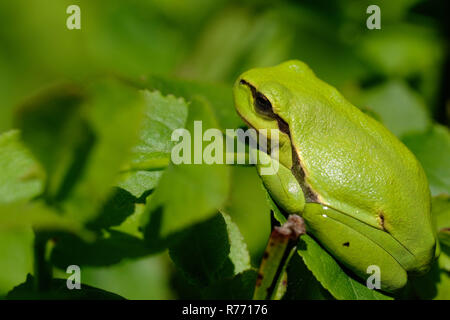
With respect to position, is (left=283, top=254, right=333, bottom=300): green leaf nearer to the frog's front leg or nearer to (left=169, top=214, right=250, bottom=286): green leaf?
(left=169, top=214, right=250, bottom=286): green leaf

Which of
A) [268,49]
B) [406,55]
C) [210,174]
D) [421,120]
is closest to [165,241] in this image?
[210,174]

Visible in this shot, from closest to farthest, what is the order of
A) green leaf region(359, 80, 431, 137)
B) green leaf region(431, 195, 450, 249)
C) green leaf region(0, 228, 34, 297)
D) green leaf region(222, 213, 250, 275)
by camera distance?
green leaf region(222, 213, 250, 275)
green leaf region(0, 228, 34, 297)
green leaf region(431, 195, 450, 249)
green leaf region(359, 80, 431, 137)

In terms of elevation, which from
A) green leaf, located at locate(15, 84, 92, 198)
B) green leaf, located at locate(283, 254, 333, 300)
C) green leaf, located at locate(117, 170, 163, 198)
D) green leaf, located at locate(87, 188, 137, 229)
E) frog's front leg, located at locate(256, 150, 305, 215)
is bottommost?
green leaf, located at locate(283, 254, 333, 300)

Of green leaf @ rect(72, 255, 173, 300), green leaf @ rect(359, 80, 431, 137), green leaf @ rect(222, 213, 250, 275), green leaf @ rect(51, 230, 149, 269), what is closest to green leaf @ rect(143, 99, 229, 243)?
green leaf @ rect(51, 230, 149, 269)

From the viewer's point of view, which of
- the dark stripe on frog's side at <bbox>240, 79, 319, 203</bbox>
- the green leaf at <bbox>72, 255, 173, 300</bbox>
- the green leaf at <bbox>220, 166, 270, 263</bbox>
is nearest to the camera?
the dark stripe on frog's side at <bbox>240, 79, 319, 203</bbox>

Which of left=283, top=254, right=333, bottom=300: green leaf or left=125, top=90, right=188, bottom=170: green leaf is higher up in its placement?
left=125, top=90, right=188, bottom=170: green leaf

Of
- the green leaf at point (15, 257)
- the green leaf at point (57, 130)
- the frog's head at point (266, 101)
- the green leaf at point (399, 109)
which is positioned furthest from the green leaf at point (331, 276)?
the green leaf at point (399, 109)
